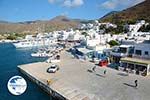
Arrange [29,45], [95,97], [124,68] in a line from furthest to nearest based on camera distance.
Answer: [29,45], [124,68], [95,97]

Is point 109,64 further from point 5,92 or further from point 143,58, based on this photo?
point 5,92

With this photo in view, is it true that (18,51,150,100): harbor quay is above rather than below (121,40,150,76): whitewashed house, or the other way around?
below

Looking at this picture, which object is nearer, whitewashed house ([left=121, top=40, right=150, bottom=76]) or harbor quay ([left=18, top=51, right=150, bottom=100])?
harbor quay ([left=18, top=51, right=150, bottom=100])

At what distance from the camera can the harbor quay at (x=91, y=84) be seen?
79.9 ft

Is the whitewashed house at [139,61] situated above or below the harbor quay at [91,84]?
above

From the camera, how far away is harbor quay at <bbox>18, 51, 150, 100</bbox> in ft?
79.9

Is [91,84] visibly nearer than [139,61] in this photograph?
Yes

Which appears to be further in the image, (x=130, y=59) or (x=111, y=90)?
(x=130, y=59)

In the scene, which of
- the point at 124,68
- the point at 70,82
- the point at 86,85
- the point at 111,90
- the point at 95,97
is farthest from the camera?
the point at 124,68

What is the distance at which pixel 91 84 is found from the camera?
28.5m

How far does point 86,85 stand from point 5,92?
10.9 metres

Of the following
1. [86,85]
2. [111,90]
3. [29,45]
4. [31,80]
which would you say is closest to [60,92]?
[86,85]

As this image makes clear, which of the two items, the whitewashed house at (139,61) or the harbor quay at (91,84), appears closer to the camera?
the harbor quay at (91,84)

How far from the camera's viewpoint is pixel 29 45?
4218 inches
